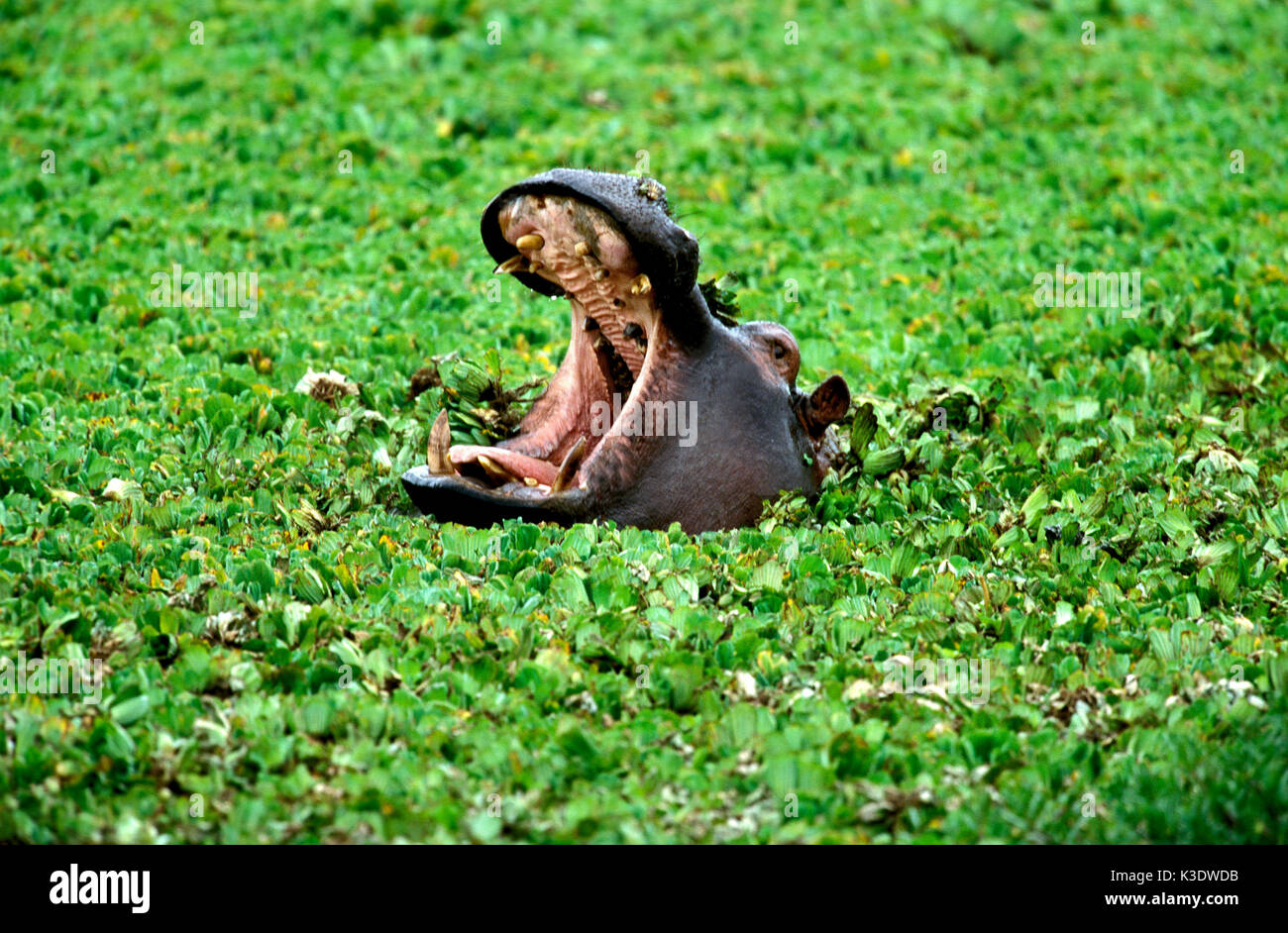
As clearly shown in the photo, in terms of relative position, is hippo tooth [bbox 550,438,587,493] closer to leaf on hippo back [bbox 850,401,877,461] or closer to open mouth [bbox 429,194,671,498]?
open mouth [bbox 429,194,671,498]

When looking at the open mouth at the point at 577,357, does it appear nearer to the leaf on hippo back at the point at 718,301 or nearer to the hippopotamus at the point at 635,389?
the hippopotamus at the point at 635,389

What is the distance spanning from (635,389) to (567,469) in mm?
363

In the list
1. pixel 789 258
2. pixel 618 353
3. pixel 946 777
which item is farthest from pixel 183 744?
pixel 789 258

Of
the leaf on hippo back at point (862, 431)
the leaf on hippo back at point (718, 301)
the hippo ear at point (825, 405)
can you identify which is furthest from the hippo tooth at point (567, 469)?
A: the leaf on hippo back at point (862, 431)

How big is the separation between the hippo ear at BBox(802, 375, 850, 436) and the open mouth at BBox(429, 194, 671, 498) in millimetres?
648

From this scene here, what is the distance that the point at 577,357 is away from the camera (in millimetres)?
5836

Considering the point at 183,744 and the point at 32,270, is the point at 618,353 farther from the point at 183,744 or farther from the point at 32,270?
the point at 32,270

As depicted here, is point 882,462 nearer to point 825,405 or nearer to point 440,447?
point 825,405

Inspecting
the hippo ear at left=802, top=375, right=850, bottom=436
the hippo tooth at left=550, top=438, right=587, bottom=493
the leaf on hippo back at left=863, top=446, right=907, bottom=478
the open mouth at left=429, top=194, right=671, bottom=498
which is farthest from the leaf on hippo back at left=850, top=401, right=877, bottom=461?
the hippo tooth at left=550, top=438, right=587, bottom=493

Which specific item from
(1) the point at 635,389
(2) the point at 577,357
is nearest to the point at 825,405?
(1) the point at 635,389

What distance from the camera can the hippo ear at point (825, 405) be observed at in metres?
5.79

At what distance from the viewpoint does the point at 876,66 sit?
41.1 feet

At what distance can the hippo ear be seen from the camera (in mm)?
5793
